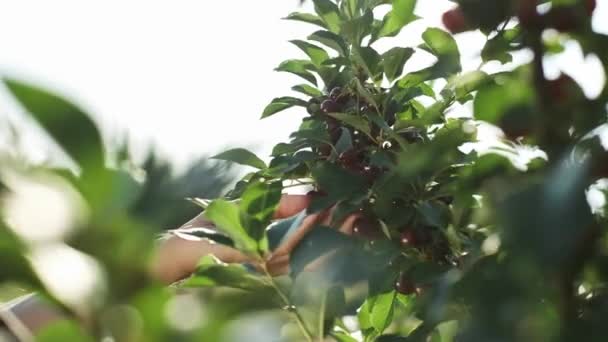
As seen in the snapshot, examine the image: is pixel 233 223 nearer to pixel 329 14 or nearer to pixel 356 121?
pixel 356 121

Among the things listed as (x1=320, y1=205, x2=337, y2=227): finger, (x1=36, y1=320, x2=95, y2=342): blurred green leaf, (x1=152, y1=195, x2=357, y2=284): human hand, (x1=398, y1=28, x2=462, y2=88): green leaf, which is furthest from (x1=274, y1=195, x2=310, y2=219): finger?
(x1=36, y1=320, x2=95, y2=342): blurred green leaf

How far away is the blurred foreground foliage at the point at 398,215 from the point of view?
0.20 metres

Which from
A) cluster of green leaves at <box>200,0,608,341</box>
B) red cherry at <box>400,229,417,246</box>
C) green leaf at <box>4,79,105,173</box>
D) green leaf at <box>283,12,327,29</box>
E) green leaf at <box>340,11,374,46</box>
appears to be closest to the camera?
green leaf at <box>4,79,105,173</box>

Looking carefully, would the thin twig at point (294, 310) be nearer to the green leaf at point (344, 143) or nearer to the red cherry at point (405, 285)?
the red cherry at point (405, 285)

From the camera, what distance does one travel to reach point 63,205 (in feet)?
0.60

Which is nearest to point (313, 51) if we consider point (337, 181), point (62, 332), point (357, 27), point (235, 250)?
point (357, 27)

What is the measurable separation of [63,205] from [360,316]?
0.93 m

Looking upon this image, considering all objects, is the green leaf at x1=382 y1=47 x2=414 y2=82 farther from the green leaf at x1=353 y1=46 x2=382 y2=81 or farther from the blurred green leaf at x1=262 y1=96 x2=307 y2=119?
the blurred green leaf at x1=262 y1=96 x2=307 y2=119

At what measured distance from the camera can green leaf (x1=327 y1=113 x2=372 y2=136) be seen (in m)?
1.17

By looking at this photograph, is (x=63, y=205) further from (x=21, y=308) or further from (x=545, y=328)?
(x=545, y=328)

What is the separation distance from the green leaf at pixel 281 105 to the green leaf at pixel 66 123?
125cm

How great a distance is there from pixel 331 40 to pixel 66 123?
3.87 feet

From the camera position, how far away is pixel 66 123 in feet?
0.61

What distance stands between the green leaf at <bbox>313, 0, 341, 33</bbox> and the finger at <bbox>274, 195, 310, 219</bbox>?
45 centimetres
